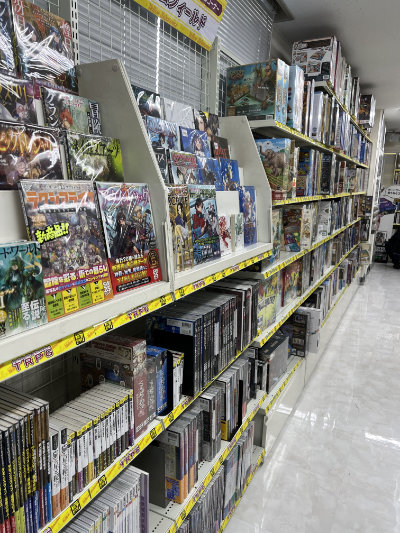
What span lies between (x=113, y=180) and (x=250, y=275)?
3.72 ft

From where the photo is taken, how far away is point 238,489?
2.03m

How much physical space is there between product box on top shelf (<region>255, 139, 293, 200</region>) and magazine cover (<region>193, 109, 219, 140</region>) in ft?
1.56

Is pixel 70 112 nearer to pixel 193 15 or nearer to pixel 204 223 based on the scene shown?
pixel 204 223

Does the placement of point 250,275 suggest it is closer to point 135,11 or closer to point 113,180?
point 113,180

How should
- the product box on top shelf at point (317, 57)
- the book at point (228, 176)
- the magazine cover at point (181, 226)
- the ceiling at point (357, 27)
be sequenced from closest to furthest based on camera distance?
the magazine cover at point (181, 226)
the book at point (228, 176)
the ceiling at point (357, 27)
the product box on top shelf at point (317, 57)

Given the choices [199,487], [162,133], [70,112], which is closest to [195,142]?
[162,133]

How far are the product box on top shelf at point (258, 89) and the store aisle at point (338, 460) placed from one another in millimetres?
2063

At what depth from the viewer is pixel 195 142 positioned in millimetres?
1642

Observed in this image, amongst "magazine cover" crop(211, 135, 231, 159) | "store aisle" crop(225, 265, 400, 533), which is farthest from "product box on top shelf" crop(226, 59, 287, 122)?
"store aisle" crop(225, 265, 400, 533)

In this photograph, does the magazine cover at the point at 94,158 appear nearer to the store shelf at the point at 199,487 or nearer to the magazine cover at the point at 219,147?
the magazine cover at the point at 219,147

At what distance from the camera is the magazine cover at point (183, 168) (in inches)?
55.6

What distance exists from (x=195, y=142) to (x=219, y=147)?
0.25 m

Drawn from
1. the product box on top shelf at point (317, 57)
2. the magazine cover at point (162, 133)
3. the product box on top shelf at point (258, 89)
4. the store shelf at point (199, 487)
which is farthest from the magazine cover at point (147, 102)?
the product box on top shelf at point (317, 57)

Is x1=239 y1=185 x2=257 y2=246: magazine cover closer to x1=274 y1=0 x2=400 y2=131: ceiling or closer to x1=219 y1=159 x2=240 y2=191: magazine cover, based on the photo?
x1=219 y1=159 x2=240 y2=191: magazine cover
